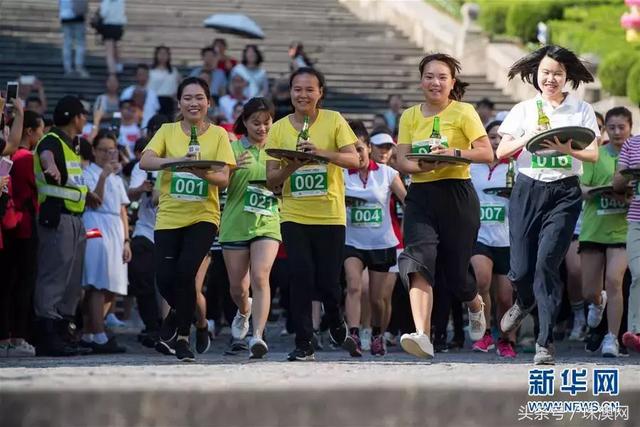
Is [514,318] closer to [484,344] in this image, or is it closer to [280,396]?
[484,344]

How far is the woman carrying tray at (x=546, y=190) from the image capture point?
37.3ft

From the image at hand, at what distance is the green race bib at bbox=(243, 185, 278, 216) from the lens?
42.7 feet

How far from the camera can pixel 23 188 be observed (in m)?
13.7

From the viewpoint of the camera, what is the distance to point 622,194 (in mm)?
14141

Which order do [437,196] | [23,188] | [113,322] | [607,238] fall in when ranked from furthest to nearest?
[113,322]
[607,238]
[23,188]
[437,196]

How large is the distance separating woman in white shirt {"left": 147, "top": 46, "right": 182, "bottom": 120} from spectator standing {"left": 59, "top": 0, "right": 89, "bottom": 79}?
5.90ft

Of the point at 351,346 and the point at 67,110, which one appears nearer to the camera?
Answer: the point at 351,346

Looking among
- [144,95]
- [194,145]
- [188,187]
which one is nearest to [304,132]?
[194,145]

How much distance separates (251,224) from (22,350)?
2.55 meters

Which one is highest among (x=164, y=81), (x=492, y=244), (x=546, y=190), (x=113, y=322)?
(x=164, y=81)

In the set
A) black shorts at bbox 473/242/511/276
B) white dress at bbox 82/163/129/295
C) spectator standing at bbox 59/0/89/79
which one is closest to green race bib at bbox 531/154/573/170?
black shorts at bbox 473/242/511/276

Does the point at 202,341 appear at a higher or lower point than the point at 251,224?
lower

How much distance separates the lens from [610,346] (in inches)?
550

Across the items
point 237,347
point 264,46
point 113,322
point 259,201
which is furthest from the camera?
point 264,46
